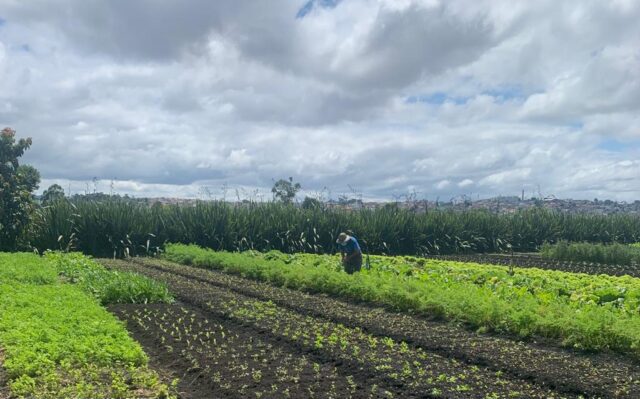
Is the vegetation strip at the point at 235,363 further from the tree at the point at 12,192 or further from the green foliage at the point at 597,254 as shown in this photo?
the green foliage at the point at 597,254

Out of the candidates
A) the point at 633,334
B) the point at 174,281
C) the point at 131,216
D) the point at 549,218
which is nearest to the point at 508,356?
the point at 633,334

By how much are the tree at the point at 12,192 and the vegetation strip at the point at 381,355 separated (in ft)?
44.0

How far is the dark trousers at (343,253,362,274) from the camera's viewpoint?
49.8 ft

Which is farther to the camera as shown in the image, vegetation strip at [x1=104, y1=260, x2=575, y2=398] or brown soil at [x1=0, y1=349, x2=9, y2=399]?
vegetation strip at [x1=104, y1=260, x2=575, y2=398]

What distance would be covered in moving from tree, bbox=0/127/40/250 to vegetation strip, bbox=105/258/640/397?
1396 centimetres

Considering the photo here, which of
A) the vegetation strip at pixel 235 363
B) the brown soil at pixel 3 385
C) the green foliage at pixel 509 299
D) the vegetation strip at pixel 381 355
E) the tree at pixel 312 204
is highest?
the tree at pixel 312 204

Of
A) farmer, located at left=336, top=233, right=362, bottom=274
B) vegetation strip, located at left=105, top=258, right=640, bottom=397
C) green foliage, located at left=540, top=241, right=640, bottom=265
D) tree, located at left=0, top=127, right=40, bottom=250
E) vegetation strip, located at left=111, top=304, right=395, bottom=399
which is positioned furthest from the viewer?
green foliage, located at left=540, top=241, right=640, bottom=265

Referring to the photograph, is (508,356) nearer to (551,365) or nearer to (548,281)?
(551,365)

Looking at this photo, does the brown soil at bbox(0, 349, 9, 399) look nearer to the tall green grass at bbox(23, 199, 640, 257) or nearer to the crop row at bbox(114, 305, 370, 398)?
the crop row at bbox(114, 305, 370, 398)

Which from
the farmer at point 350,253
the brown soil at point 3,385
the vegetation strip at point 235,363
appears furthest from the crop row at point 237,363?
the farmer at point 350,253

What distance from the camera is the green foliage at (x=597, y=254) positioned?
77.4ft

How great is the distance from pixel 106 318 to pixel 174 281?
6.44 metres

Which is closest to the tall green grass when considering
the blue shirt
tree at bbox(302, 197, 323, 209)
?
tree at bbox(302, 197, 323, 209)

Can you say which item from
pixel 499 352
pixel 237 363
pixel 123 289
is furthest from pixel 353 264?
pixel 237 363
